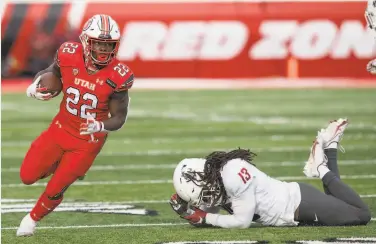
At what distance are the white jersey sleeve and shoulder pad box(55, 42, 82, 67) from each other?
3.99ft

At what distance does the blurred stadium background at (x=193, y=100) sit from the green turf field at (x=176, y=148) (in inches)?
0.6

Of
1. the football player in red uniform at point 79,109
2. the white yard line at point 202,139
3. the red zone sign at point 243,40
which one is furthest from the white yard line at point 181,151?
the red zone sign at point 243,40

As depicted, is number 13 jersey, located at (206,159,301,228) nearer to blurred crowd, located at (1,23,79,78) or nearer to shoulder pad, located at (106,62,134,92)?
shoulder pad, located at (106,62,134,92)

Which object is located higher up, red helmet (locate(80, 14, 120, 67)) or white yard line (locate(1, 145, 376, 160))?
red helmet (locate(80, 14, 120, 67))

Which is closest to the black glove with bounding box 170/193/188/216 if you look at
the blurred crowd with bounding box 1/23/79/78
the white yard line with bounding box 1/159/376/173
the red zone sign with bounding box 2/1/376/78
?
the white yard line with bounding box 1/159/376/173

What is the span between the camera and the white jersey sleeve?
642cm

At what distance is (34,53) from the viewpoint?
21.2 metres

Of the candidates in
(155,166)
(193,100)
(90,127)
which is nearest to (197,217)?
(90,127)

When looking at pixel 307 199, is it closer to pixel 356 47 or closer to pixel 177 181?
pixel 177 181

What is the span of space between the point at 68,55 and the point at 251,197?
4.97 feet

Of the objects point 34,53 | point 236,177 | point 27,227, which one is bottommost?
point 34,53

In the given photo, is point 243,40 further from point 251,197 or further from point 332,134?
point 251,197

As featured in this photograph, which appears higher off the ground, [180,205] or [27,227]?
[180,205]

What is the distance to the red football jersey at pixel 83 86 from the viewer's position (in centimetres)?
663
